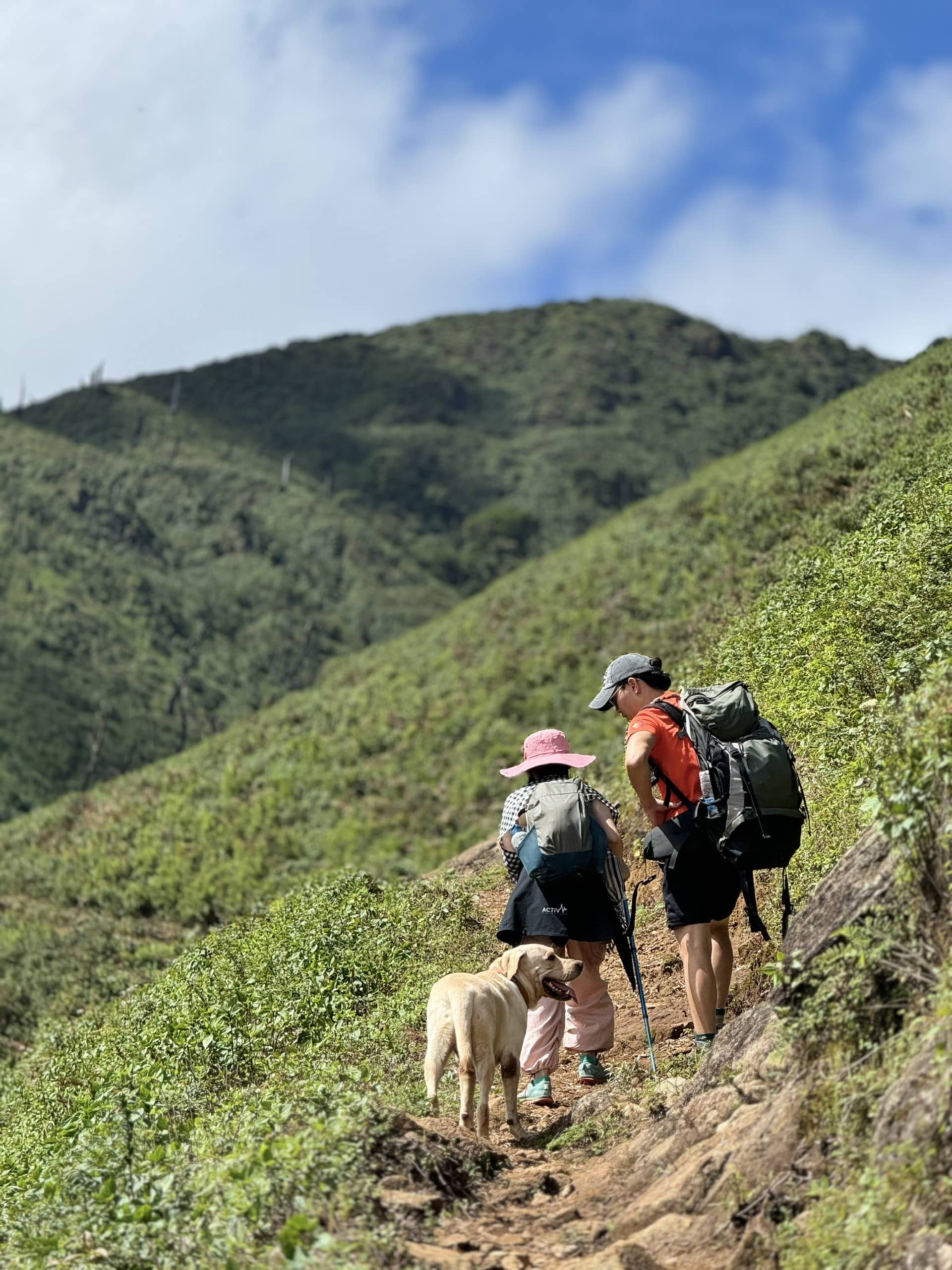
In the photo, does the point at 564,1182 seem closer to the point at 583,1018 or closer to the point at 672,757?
the point at 583,1018

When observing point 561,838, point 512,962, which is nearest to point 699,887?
point 561,838

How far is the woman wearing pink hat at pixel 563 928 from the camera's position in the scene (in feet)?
21.7

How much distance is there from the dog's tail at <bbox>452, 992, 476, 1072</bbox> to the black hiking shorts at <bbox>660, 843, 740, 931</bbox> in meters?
1.04

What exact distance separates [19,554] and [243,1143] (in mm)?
59706

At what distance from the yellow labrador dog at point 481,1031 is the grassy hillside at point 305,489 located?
119 feet

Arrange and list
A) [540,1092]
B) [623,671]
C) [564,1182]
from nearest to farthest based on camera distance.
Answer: [564,1182] → [623,671] → [540,1092]

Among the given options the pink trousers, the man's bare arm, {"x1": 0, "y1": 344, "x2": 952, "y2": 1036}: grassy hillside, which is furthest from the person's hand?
{"x1": 0, "y1": 344, "x2": 952, "y2": 1036}: grassy hillside

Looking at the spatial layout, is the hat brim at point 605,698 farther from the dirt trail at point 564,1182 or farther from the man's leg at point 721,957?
the dirt trail at point 564,1182

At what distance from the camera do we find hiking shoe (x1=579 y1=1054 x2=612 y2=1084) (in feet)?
22.2

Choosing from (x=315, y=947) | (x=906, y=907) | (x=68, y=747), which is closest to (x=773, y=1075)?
(x=906, y=907)

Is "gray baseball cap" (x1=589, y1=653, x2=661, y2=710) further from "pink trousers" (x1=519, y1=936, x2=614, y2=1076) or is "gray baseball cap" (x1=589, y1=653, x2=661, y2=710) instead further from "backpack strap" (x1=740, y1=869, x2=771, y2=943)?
"pink trousers" (x1=519, y1=936, x2=614, y2=1076)

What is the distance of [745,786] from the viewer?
5883 mm

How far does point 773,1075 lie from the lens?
15.5ft

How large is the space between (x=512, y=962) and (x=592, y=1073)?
3.11 feet
